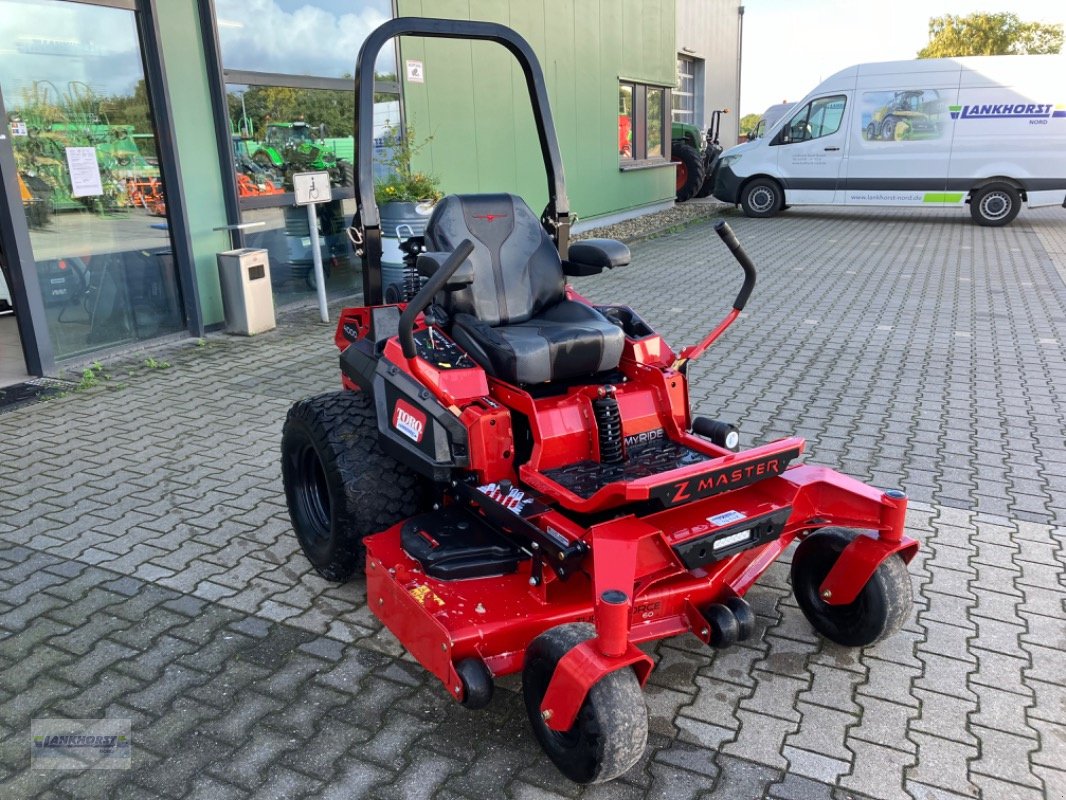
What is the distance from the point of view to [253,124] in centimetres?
777

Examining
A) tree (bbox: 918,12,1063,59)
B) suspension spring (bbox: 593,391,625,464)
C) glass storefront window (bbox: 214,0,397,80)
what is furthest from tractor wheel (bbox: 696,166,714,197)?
tree (bbox: 918,12,1063,59)

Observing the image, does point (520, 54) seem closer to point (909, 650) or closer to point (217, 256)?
point (909, 650)

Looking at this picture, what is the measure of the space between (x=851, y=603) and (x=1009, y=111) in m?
13.2

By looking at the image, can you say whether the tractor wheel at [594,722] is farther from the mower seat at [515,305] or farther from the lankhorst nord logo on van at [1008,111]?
the lankhorst nord logo on van at [1008,111]

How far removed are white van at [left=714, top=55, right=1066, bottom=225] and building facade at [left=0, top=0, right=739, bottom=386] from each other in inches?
251

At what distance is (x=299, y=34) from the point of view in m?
8.23

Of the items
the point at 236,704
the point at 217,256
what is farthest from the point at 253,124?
the point at 236,704

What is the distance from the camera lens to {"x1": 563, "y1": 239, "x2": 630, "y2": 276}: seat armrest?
3.84 metres

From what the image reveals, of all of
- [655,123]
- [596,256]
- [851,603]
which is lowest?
[851,603]

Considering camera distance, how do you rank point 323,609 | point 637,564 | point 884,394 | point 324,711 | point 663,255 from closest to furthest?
point 637,564
point 324,711
point 323,609
point 884,394
point 663,255

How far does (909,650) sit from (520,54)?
120 inches

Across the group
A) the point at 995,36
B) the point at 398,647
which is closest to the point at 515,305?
the point at 398,647

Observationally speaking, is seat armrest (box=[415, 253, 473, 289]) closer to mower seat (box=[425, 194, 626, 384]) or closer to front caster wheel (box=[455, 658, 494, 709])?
mower seat (box=[425, 194, 626, 384])

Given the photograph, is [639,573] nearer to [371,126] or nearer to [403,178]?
[371,126]
